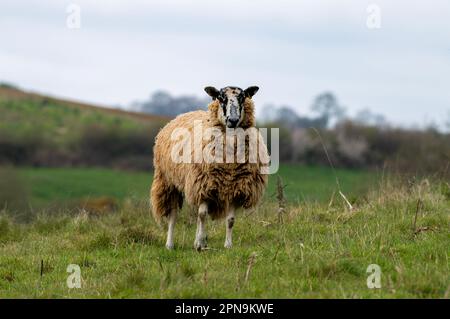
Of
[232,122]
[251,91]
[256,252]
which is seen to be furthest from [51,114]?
[256,252]

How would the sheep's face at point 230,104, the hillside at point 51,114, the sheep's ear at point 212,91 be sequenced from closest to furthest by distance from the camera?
the sheep's face at point 230,104 → the sheep's ear at point 212,91 → the hillside at point 51,114

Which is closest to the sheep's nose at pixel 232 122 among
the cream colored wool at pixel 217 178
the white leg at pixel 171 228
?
the cream colored wool at pixel 217 178

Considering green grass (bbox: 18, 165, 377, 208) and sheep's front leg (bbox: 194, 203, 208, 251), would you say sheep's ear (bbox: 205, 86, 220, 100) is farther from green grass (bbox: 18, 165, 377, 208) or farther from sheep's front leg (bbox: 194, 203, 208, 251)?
green grass (bbox: 18, 165, 377, 208)

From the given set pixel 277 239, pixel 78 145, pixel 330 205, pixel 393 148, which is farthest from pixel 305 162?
pixel 277 239

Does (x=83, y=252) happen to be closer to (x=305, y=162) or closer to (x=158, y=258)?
(x=158, y=258)

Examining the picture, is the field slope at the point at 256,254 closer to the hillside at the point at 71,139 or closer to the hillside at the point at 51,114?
the hillside at the point at 71,139

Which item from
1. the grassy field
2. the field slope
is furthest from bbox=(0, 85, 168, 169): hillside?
the field slope

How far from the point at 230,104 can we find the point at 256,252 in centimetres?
215

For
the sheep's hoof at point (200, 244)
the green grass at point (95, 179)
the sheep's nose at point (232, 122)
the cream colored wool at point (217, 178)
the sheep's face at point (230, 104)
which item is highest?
the sheep's face at point (230, 104)

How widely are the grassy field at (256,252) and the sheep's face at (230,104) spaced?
1.74 metres

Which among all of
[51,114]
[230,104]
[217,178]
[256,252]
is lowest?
[256,252]

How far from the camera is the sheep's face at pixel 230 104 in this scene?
10.0 metres

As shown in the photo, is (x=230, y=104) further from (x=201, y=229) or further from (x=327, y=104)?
(x=327, y=104)

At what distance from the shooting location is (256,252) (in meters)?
9.09
